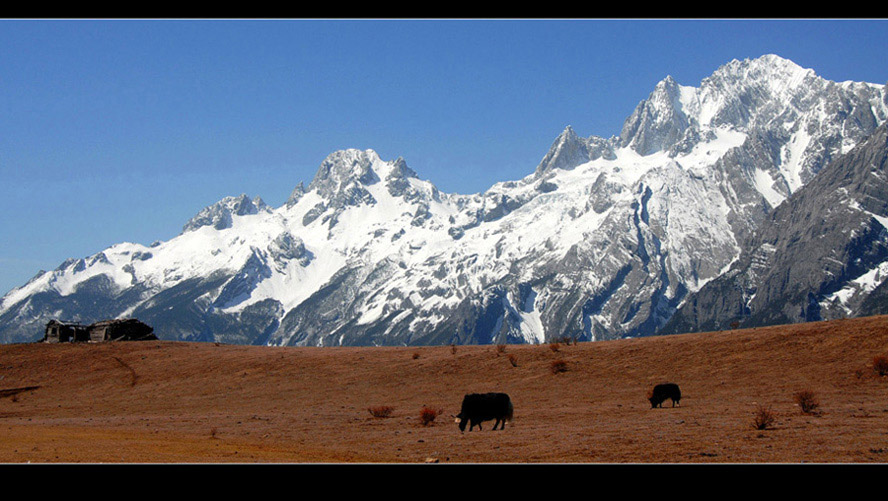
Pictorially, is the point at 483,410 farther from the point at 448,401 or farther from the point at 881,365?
the point at 881,365

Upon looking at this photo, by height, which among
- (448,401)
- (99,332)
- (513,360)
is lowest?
(448,401)

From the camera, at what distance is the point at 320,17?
557 cm

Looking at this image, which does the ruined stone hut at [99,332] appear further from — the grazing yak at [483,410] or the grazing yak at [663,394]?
the grazing yak at [663,394]

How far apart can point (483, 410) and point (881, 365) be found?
21.6 meters

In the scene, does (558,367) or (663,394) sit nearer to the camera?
(663,394)

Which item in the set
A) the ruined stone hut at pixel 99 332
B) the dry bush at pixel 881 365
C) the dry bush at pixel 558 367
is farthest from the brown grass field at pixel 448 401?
the ruined stone hut at pixel 99 332

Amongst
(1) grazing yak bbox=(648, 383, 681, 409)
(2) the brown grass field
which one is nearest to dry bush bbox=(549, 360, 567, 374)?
(2) the brown grass field

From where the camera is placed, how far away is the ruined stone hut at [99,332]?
76.1m

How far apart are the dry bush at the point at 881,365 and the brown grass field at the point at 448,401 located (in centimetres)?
61

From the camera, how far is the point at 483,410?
28.6 meters

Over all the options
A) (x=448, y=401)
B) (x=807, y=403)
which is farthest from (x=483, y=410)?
(x=807, y=403)
